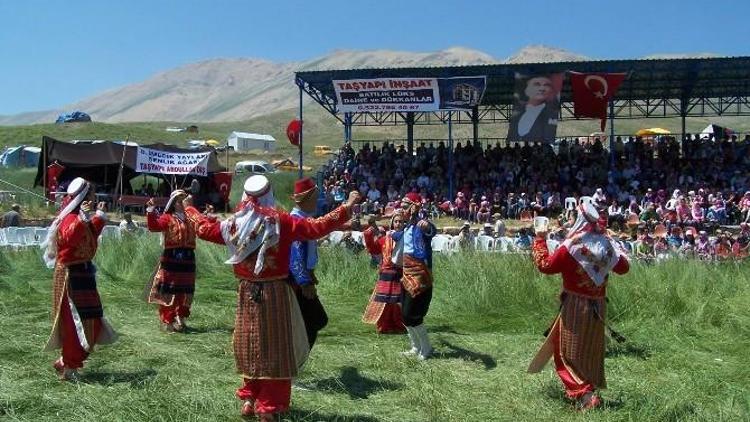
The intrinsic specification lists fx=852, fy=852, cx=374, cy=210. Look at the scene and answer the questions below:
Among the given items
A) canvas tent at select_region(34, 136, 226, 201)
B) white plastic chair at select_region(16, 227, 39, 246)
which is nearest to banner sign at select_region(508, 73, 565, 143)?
canvas tent at select_region(34, 136, 226, 201)

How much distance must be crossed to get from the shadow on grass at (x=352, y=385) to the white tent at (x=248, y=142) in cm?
5205

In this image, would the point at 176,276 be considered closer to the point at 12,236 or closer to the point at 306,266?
the point at 306,266

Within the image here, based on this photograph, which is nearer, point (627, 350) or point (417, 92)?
point (627, 350)

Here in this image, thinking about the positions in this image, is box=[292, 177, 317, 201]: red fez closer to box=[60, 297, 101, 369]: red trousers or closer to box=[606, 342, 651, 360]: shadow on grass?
box=[60, 297, 101, 369]: red trousers

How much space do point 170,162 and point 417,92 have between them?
315 inches

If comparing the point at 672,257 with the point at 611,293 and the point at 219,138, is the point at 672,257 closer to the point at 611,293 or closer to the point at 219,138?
the point at 611,293

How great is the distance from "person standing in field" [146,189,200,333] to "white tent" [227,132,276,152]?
4941 cm

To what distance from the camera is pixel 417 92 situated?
25.8 metres

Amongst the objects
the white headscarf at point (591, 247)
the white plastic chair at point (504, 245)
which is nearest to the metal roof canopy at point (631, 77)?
the white plastic chair at point (504, 245)

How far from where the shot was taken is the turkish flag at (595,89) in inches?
991

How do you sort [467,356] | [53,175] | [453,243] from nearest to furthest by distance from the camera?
1. [467,356]
2. [453,243]
3. [53,175]

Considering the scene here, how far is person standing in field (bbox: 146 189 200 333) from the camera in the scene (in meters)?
9.62

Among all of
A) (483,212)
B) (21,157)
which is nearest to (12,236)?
(483,212)

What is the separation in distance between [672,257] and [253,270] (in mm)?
8307
